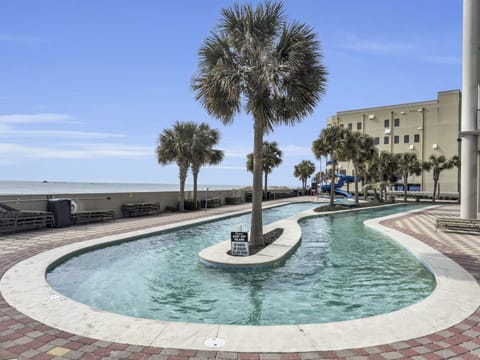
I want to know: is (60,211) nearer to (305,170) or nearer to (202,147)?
(202,147)

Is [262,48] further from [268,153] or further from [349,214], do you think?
[268,153]

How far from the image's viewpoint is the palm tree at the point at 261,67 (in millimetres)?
8547

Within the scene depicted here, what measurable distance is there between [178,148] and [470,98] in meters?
15.8

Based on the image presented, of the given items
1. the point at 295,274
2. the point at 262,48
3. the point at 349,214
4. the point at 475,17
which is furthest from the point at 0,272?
the point at 349,214

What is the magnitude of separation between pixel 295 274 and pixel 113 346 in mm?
4586

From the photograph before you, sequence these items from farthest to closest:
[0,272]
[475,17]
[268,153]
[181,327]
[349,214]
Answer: [268,153], [349,214], [475,17], [0,272], [181,327]

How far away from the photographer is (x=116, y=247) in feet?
31.8

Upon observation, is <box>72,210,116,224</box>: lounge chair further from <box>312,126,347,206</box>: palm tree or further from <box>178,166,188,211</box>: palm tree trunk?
<box>312,126,347,206</box>: palm tree

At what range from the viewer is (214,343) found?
355 cm

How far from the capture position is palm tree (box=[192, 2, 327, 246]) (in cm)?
855

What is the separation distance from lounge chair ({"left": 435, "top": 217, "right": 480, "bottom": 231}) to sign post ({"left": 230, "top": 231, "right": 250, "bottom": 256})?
8.57m

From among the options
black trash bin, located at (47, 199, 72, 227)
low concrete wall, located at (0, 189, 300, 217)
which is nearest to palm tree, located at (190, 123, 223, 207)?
low concrete wall, located at (0, 189, 300, 217)

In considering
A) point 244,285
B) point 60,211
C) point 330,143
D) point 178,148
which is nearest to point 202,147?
point 178,148

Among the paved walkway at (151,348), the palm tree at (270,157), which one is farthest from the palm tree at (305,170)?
the paved walkway at (151,348)
